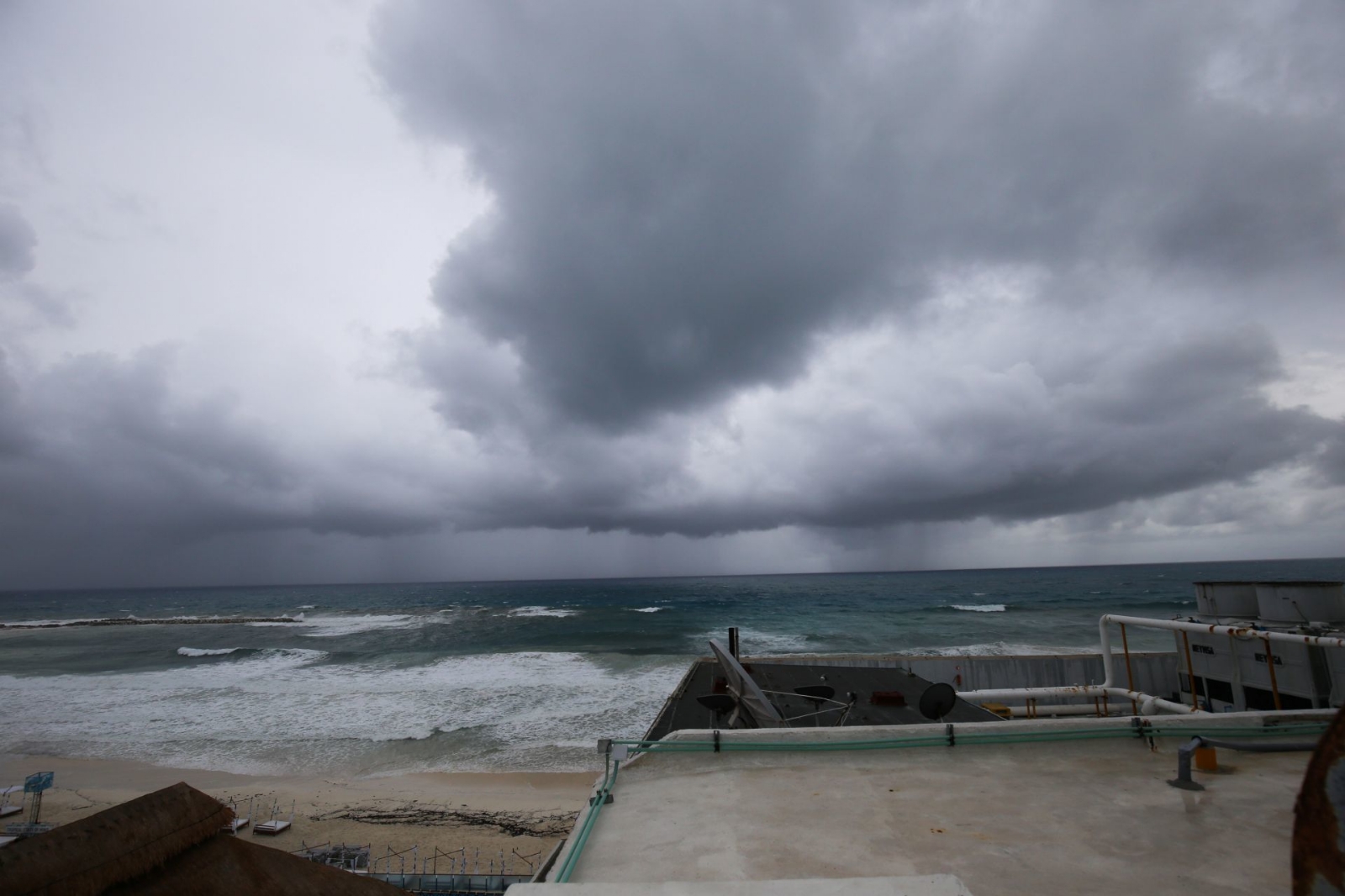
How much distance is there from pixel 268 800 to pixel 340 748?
572 centimetres

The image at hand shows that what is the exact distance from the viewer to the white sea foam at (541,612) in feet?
280

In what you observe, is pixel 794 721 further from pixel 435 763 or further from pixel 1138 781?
pixel 435 763

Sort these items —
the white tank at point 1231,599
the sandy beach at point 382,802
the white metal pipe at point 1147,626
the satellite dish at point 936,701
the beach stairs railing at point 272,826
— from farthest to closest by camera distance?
the beach stairs railing at point 272,826 < the sandy beach at point 382,802 < the white tank at point 1231,599 < the white metal pipe at point 1147,626 < the satellite dish at point 936,701

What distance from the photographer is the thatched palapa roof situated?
187 cm

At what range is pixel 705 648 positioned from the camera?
160ft

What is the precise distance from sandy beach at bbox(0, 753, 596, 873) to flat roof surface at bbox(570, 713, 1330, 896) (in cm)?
1245

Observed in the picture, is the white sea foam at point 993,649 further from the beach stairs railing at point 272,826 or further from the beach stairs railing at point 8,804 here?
the beach stairs railing at point 8,804

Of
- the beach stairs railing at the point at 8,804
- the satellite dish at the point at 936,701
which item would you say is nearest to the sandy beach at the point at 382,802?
the beach stairs railing at the point at 8,804

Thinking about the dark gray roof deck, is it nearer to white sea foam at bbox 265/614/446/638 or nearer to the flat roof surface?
the flat roof surface

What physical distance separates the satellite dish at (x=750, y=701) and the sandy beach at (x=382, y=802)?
9327 millimetres

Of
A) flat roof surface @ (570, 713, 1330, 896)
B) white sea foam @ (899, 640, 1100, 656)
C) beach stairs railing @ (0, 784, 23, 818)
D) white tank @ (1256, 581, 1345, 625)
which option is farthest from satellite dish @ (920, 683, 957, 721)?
white sea foam @ (899, 640, 1100, 656)

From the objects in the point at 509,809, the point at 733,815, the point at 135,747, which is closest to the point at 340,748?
the point at 135,747

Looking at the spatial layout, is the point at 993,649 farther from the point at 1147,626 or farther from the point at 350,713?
the point at 350,713

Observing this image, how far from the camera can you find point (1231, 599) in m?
14.7
